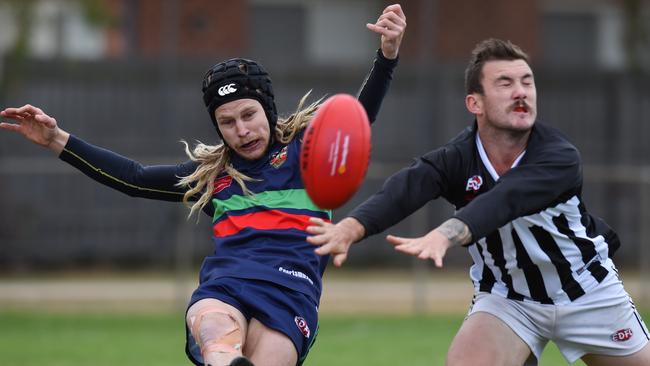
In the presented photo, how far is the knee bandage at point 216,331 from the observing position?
17.0 ft

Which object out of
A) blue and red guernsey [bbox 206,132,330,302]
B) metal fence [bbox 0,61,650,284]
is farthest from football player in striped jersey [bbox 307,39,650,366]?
metal fence [bbox 0,61,650,284]

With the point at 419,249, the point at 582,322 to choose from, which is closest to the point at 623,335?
the point at 582,322

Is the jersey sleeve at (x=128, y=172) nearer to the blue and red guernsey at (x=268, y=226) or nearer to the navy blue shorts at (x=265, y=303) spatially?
the blue and red guernsey at (x=268, y=226)

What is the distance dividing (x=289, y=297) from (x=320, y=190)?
0.76 meters

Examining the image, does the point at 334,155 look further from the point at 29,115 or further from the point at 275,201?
the point at 29,115

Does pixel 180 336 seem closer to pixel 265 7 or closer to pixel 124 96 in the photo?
pixel 124 96

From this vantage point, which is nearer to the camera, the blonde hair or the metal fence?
the blonde hair

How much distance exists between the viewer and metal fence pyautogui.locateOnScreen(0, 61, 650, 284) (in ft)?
49.2

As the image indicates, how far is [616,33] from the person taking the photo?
1906 cm

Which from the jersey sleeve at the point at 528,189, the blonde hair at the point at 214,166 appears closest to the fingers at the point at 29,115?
the blonde hair at the point at 214,166

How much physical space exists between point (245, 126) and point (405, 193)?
0.89m

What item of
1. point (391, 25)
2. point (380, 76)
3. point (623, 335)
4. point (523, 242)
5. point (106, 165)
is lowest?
point (623, 335)

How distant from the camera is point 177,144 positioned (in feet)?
52.7

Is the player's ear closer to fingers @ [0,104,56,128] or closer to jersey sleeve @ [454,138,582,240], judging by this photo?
jersey sleeve @ [454,138,582,240]
